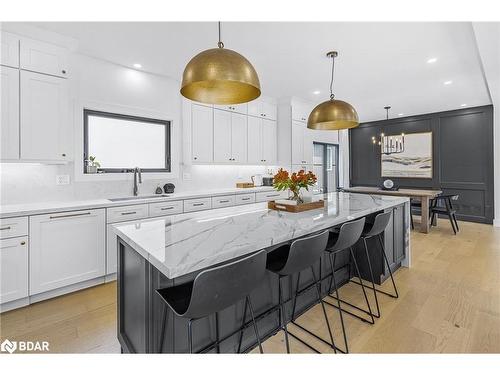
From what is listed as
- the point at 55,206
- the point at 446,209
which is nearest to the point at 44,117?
the point at 55,206

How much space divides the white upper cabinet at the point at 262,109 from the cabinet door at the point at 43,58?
9.52 feet

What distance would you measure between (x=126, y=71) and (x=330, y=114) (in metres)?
2.73

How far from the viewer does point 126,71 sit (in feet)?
11.4

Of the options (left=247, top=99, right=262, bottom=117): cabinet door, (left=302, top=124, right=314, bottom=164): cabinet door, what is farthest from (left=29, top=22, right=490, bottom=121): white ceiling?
(left=302, top=124, right=314, bottom=164): cabinet door

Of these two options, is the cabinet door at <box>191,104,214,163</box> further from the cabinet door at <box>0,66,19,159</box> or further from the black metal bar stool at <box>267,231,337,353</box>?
the black metal bar stool at <box>267,231,337,353</box>

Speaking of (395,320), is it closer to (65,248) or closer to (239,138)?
(65,248)

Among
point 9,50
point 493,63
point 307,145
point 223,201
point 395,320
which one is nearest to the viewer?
point 395,320

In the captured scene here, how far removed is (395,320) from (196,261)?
1.97 meters

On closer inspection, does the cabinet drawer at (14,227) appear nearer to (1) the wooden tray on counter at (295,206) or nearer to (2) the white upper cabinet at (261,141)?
(1) the wooden tray on counter at (295,206)

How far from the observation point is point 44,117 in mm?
2705

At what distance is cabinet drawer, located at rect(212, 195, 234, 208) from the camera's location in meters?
3.86
